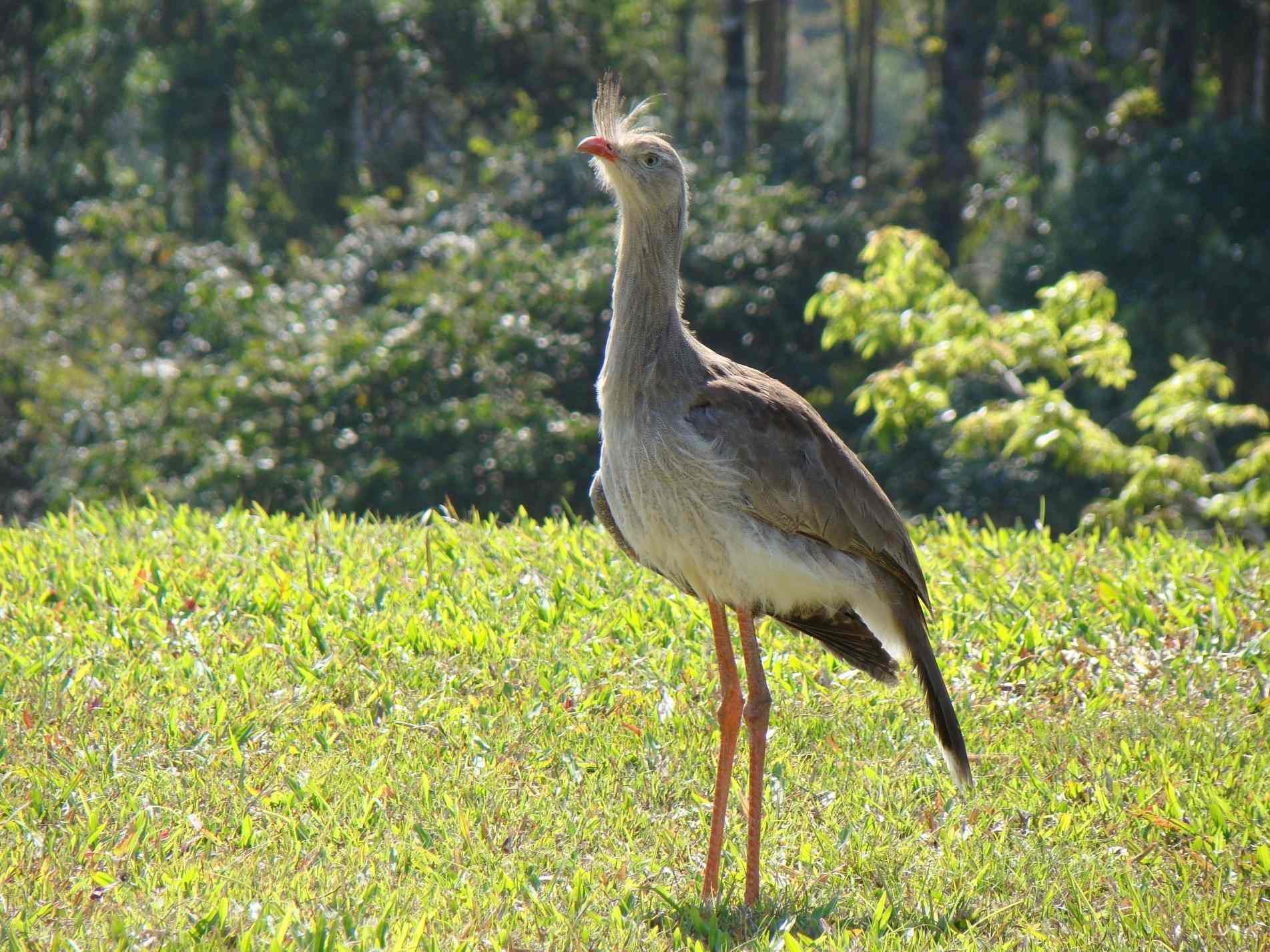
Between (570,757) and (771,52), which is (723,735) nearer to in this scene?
(570,757)

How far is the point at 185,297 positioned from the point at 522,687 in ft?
43.5

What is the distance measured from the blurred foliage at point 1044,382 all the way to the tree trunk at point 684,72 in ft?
41.0

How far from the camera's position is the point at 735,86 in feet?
55.2

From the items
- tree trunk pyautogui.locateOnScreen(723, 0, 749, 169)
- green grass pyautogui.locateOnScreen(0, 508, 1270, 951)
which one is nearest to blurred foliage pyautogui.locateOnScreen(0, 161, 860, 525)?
tree trunk pyautogui.locateOnScreen(723, 0, 749, 169)

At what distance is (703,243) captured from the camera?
14.6 meters

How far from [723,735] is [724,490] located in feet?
2.32

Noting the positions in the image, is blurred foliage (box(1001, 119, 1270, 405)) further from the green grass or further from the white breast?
the white breast

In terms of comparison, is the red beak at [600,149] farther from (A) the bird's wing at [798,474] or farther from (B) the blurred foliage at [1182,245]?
(B) the blurred foliage at [1182,245]

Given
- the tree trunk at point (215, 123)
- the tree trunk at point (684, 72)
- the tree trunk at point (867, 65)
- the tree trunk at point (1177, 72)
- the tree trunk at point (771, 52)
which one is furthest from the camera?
the tree trunk at point (867, 65)

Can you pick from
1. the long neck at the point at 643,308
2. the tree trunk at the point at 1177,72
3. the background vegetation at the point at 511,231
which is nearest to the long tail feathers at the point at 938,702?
the long neck at the point at 643,308

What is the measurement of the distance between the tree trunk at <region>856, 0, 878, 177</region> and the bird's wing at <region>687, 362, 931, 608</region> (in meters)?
18.8

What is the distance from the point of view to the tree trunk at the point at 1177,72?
16266 mm

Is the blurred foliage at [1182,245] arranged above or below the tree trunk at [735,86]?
below

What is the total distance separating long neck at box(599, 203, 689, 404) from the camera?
3.65m
